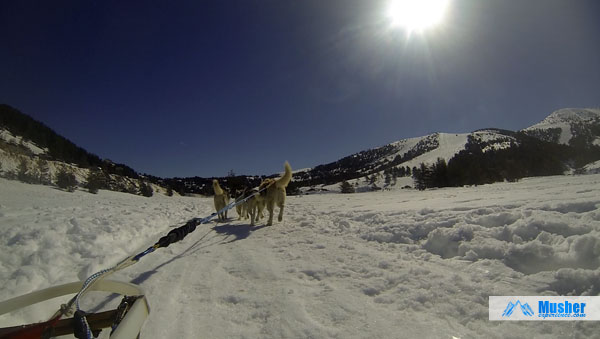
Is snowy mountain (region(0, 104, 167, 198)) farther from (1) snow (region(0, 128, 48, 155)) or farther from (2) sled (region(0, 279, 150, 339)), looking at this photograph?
(2) sled (region(0, 279, 150, 339))

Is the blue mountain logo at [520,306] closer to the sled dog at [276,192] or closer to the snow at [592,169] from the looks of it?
the sled dog at [276,192]

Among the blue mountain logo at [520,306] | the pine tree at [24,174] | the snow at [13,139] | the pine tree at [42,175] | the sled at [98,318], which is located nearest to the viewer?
the sled at [98,318]

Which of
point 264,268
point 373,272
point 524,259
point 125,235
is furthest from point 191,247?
point 524,259

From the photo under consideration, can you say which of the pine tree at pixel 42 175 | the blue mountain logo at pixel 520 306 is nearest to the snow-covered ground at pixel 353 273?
the blue mountain logo at pixel 520 306

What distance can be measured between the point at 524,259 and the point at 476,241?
62 cm

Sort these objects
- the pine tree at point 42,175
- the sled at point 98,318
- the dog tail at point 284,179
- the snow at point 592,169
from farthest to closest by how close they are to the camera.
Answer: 1. the snow at point 592,169
2. the pine tree at point 42,175
3. the dog tail at point 284,179
4. the sled at point 98,318

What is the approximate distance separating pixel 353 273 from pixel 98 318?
2642 mm

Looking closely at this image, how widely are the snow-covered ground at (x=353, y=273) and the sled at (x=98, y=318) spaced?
690 millimetres

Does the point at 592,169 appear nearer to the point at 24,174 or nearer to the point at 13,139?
the point at 24,174

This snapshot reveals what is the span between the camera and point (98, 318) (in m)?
1.55

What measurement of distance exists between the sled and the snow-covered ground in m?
0.69

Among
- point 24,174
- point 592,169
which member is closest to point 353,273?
point 24,174

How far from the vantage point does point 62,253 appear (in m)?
3.66

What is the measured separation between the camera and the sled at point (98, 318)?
4.35 feet
